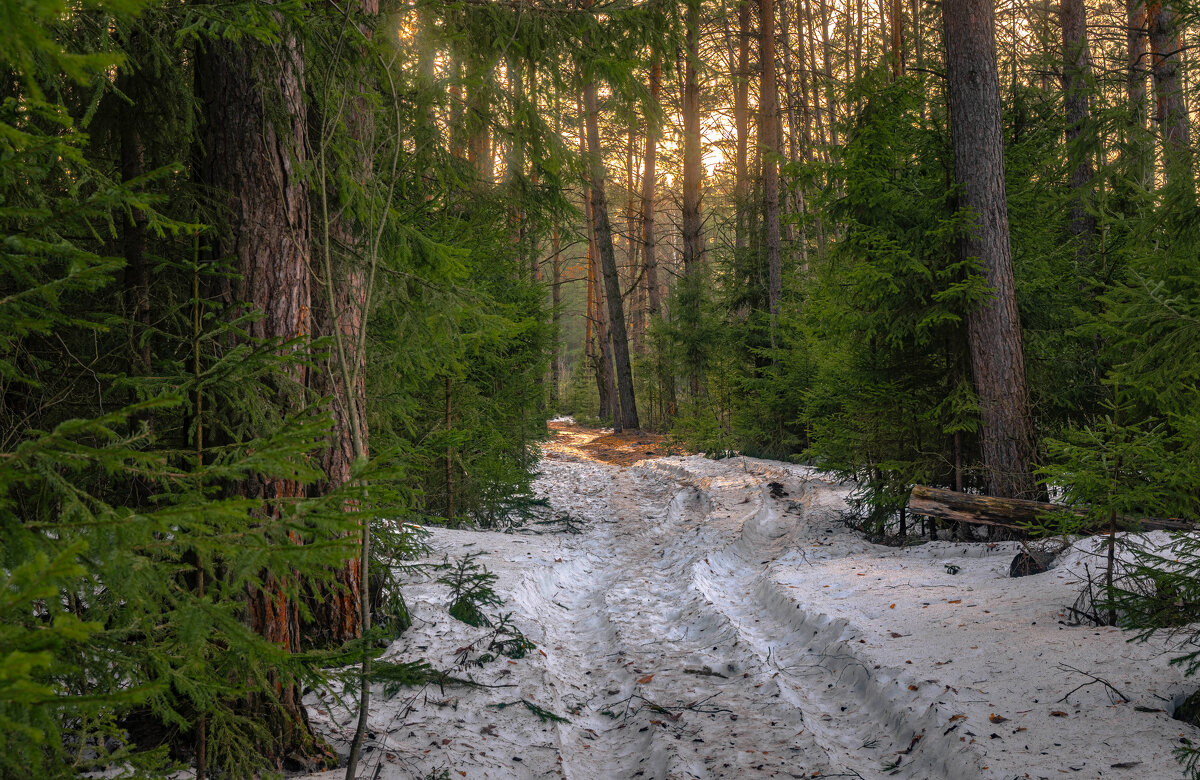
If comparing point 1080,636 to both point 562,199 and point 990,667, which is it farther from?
point 562,199

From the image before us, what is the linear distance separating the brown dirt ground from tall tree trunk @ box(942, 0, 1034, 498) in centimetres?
1031

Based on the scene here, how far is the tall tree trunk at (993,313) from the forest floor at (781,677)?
985 millimetres

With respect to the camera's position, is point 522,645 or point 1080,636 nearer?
point 1080,636

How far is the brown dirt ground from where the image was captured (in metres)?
17.8

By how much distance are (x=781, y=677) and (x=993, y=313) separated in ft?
15.6

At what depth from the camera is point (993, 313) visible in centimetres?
720

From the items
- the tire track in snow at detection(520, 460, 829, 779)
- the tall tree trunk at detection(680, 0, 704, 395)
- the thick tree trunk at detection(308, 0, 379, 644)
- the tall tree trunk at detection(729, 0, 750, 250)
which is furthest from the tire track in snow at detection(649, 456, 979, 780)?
the tall tree trunk at detection(729, 0, 750, 250)

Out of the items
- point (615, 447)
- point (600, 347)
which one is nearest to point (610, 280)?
point (615, 447)

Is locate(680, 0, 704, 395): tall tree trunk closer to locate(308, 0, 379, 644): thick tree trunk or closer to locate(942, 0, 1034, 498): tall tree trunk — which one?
locate(942, 0, 1034, 498): tall tree trunk

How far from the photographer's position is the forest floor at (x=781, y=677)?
3.57 meters

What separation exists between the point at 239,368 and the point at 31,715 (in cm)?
155

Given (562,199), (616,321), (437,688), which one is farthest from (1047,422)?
(616,321)

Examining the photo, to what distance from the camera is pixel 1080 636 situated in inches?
170

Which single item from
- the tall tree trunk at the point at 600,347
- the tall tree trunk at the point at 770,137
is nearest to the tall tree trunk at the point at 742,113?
the tall tree trunk at the point at 770,137
